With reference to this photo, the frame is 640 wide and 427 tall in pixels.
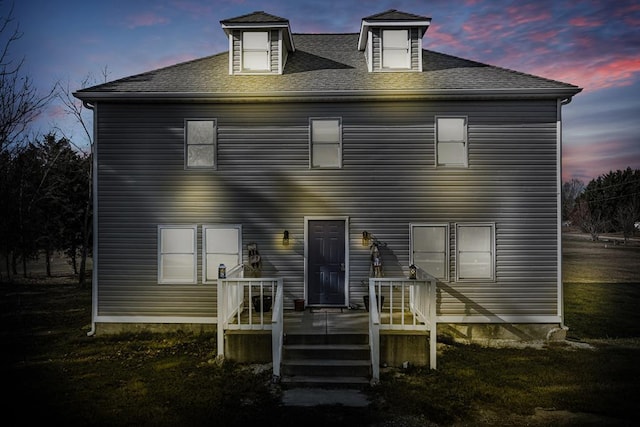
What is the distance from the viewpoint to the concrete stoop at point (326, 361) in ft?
23.5

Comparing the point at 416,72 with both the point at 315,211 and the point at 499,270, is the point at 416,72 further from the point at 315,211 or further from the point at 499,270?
the point at 499,270

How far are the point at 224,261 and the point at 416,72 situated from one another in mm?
6903

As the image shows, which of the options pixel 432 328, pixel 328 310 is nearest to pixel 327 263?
pixel 328 310

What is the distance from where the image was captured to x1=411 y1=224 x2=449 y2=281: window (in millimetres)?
10172

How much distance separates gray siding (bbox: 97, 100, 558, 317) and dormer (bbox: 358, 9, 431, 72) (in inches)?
62.9

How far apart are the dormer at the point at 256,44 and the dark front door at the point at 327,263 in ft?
14.1

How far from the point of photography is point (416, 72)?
10992 millimetres

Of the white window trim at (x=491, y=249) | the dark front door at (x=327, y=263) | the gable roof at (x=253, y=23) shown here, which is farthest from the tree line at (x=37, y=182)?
the white window trim at (x=491, y=249)

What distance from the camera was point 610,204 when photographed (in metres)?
47.7

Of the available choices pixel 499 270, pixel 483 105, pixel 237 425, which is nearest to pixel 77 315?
pixel 237 425

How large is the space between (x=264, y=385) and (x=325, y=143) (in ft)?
18.7

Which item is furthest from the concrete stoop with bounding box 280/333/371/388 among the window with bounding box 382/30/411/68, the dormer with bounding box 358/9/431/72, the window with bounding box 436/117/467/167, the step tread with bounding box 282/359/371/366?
the window with bounding box 382/30/411/68

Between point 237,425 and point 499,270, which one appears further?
point 499,270

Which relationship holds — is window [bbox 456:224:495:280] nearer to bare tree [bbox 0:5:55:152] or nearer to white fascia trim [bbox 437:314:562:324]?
white fascia trim [bbox 437:314:562:324]
